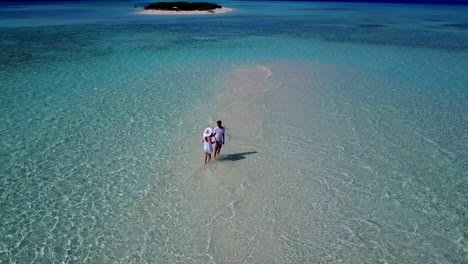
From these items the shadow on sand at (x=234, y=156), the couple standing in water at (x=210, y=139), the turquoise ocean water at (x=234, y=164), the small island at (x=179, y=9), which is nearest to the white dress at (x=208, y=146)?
the couple standing in water at (x=210, y=139)

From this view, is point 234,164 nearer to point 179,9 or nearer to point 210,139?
point 210,139

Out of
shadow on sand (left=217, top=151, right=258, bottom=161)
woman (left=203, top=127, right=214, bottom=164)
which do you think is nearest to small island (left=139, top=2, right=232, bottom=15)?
shadow on sand (left=217, top=151, right=258, bottom=161)

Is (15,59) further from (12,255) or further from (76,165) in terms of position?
(12,255)

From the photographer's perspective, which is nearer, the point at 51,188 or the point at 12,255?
the point at 12,255

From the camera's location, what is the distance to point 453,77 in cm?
2678

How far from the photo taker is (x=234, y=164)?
14211 millimetres

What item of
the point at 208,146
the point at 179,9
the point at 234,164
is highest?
the point at 179,9

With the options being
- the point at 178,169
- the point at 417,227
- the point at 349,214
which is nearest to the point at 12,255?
the point at 178,169

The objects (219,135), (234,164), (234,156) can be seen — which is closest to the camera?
(219,135)

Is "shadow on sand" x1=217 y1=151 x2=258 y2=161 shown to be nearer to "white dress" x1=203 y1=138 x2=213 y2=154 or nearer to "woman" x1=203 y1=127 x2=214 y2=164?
"woman" x1=203 y1=127 x2=214 y2=164

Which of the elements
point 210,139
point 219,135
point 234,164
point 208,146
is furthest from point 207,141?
point 234,164

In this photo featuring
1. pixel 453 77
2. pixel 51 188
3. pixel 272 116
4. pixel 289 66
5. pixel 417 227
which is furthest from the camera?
pixel 289 66

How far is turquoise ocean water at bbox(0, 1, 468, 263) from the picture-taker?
10070 mm

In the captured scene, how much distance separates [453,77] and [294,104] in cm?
1381
